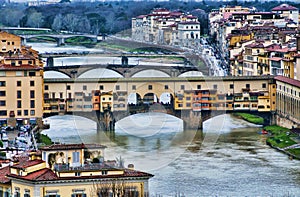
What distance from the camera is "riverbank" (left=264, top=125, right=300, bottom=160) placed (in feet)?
58.5

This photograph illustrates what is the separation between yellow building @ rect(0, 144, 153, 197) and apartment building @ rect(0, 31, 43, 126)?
991 cm

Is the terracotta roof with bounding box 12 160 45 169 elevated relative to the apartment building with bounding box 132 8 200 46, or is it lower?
lower

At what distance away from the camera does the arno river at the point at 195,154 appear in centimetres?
1423

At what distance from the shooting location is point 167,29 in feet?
139

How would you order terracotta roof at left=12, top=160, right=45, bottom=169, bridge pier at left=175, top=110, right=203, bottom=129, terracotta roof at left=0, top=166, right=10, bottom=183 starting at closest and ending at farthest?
terracotta roof at left=12, top=160, right=45, bottom=169 → terracotta roof at left=0, top=166, right=10, bottom=183 → bridge pier at left=175, top=110, right=203, bottom=129

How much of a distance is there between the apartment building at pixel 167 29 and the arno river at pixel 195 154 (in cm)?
1779

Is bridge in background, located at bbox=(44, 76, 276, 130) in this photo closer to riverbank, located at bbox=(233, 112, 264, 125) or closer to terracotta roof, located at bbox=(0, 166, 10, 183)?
riverbank, located at bbox=(233, 112, 264, 125)

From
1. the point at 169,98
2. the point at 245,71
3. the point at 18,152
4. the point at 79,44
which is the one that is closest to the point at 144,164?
the point at 18,152

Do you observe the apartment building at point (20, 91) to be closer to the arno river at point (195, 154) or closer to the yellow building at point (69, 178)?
the arno river at point (195, 154)

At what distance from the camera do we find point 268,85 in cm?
2242

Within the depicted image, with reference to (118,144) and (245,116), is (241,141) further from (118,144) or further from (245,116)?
(245,116)

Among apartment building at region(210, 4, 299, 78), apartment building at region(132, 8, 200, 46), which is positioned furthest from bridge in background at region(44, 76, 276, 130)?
apartment building at region(132, 8, 200, 46)

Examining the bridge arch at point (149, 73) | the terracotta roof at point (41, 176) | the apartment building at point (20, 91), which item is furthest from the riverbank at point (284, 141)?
the bridge arch at point (149, 73)

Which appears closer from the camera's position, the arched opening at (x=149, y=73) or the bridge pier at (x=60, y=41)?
the arched opening at (x=149, y=73)
